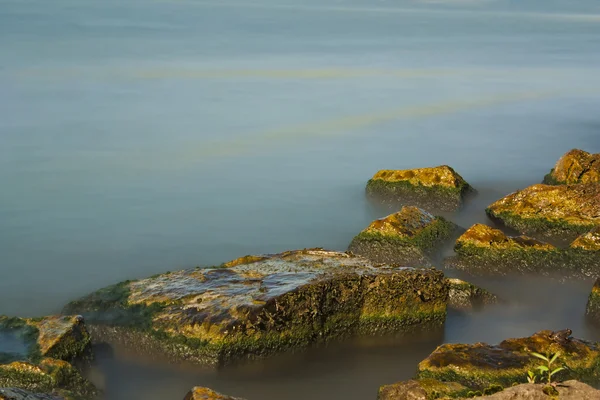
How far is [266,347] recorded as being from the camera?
6.81 meters

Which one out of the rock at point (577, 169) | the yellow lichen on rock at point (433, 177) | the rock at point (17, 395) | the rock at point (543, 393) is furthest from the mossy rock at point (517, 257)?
the rock at point (17, 395)

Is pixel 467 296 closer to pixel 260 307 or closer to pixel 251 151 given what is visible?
pixel 260 307

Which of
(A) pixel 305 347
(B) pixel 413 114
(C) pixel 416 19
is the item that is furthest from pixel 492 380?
(C) pixel 416 19

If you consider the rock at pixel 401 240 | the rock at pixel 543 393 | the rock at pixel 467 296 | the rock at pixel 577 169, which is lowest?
the rock at pixel 467 296

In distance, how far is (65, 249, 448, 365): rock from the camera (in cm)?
675

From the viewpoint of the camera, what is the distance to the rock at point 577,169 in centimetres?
1159

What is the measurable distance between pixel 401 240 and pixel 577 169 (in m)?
3.84

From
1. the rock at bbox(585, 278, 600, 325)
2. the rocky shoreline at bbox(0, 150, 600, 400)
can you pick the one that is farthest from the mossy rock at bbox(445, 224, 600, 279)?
the rock at bbox(585, 278, 600, 325)

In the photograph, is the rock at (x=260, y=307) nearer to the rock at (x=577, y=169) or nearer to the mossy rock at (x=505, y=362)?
the mossy rock at (x=505, y=362)

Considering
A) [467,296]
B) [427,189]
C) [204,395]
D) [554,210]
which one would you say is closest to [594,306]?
[467,296]

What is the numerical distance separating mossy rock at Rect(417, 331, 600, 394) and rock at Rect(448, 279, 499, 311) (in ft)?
5.16

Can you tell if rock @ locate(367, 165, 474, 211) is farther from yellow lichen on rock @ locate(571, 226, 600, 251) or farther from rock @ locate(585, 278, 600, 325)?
rock @ locate(585, 278, 600, 325)

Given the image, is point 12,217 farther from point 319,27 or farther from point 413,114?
point 319,27

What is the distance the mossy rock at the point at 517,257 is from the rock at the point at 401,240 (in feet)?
1.18
